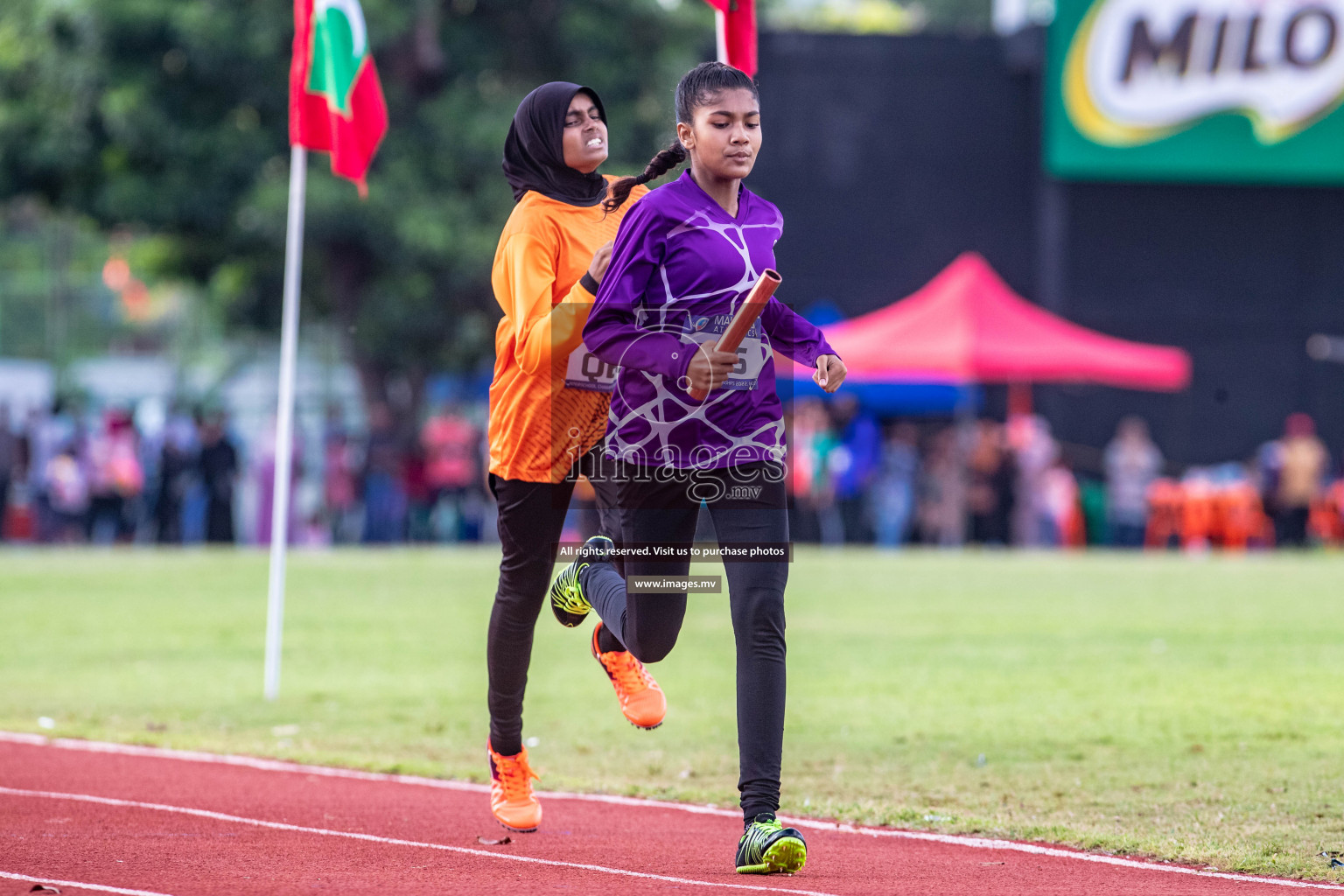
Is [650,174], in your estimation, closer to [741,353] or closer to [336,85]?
[741,353]

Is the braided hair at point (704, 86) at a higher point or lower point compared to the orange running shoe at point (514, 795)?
higher

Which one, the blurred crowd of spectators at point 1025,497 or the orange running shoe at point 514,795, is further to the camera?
the blurred crowd of spectators at point 1025,497

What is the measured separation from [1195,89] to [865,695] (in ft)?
62.2

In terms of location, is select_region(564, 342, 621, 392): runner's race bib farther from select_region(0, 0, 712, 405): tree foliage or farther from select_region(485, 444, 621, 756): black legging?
select_region(0, 0, 712, 405): tree foliage

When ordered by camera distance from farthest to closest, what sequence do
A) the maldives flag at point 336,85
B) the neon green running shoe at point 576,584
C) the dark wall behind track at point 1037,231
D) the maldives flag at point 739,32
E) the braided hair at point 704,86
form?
the dark wall behind track at point 1037,231 < the maldives flag at point 336,85 < the maldives flag at point 739,32 < the neon green running shoe at point 576,584 < the braided hair at point 704,86

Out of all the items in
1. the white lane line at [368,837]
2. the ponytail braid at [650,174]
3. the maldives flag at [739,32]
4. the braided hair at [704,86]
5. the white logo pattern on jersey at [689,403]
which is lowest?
the white lane line at [368,837]

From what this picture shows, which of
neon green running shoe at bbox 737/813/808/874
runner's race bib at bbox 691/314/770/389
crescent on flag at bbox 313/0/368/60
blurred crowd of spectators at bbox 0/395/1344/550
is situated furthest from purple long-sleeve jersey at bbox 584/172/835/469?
blurred crowd of spectators at bbox 0/395/1344/550

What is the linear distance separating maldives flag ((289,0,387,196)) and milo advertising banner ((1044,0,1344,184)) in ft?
58.6

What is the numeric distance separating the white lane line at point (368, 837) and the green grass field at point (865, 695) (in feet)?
4.74

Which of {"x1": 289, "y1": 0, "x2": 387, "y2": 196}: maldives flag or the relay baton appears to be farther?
{"x1": 289, "y1": 0, "x2": 387, "y2": 196}: maldives flag

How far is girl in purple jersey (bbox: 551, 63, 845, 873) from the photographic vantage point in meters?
5.30

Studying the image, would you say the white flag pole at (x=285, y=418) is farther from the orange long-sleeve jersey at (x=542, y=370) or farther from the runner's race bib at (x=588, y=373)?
the runner's race bib at (x=588, y=373)

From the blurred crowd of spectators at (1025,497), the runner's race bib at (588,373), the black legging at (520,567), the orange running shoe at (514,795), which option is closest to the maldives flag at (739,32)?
the runner's race bib at (588,373)

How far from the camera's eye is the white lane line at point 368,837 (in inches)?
204
